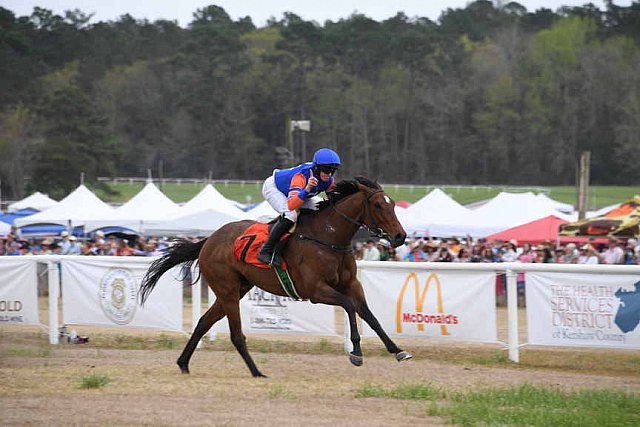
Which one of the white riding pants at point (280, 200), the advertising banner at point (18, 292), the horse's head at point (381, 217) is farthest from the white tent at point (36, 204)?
the horse's head at point (381, 217)

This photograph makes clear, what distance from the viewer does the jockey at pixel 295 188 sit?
902 cm

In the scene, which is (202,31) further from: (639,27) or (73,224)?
(73,224)

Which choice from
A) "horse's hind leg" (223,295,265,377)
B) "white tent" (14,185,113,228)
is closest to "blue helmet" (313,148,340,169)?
"horse's hind leg" (223,295,265,377)

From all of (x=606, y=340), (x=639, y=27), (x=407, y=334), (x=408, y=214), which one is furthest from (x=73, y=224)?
(x=639, y=27)

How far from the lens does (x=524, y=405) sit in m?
7.31

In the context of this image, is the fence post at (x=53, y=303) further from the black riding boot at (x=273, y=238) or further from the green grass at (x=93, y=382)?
the black riding boot at (x=273, y=238)

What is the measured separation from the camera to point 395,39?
85.7 m

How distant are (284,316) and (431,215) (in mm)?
17604

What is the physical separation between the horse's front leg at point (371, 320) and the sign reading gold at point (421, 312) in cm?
187

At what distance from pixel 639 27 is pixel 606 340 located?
79041mm

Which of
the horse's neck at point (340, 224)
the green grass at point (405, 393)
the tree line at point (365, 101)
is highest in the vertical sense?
the tree line at point (365, 101)

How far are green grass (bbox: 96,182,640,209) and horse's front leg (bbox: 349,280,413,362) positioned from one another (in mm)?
42285

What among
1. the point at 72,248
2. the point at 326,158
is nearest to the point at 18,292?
the point at 326,158

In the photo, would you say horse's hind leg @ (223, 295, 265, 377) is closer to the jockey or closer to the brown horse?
the brown horse
